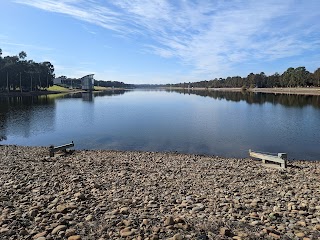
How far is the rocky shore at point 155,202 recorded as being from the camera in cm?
958

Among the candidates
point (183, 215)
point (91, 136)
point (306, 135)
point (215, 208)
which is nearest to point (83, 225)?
point (183, 215)

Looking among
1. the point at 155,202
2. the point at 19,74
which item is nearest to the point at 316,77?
the point at 19,74

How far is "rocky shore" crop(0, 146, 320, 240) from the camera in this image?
9.58 m

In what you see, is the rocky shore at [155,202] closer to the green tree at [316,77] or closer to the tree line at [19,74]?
the tree line at [19,74]

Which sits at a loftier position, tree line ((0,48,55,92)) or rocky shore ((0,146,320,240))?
tree line ((0,48,55,92))

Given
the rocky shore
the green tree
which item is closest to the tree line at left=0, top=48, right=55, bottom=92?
the rocky shore

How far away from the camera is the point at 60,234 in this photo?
909 cm

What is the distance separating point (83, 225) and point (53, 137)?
103ft

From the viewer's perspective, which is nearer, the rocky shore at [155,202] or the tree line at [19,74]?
the rocky shore at [155,202]

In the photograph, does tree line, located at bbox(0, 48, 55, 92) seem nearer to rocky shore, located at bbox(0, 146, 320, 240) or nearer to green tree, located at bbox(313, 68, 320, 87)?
rocky shore, located at bbox(0, 146, 320, 240)

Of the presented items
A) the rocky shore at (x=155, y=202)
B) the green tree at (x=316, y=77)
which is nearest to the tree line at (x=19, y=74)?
the rocky shore at (x=155, y=202)

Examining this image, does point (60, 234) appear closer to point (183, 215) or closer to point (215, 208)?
point (183, 215)

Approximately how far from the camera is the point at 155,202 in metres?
12.4

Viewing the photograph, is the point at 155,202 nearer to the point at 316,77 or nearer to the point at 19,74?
the point at 19,74
